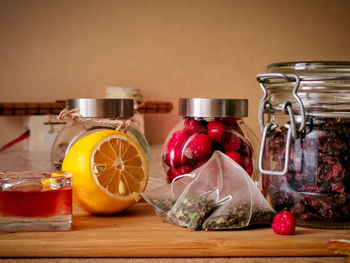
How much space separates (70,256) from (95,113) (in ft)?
1.18

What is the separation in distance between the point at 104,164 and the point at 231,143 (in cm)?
24

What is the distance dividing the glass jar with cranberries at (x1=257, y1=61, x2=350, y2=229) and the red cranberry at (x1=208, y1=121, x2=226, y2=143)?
149 mm

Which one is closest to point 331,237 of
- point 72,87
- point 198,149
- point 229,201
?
point 229,201

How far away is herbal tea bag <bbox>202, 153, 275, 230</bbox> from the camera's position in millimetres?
769

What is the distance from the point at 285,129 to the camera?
775 mm

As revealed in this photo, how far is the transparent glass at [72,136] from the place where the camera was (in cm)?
102

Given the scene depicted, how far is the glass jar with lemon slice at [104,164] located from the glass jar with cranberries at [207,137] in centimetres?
8

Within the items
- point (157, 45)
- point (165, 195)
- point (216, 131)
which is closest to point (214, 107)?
point (216, 131)

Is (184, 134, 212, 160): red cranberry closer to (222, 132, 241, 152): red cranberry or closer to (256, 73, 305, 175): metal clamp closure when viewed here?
(222, 132, 241, 152): red cranberry

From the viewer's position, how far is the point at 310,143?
735 mm

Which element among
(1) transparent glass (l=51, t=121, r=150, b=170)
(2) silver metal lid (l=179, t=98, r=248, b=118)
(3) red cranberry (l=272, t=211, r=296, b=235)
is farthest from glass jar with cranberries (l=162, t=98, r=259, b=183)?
(3) red cranberry (l=272, t=211, r=296, b=235)

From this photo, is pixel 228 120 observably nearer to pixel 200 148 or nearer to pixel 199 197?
pixel 200 148

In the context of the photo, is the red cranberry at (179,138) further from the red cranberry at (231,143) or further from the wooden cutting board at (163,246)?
the wooden cutting board at (163,246)

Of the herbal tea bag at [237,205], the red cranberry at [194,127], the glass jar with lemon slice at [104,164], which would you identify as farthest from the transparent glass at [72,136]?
the herbal tea bag at [237,205]
